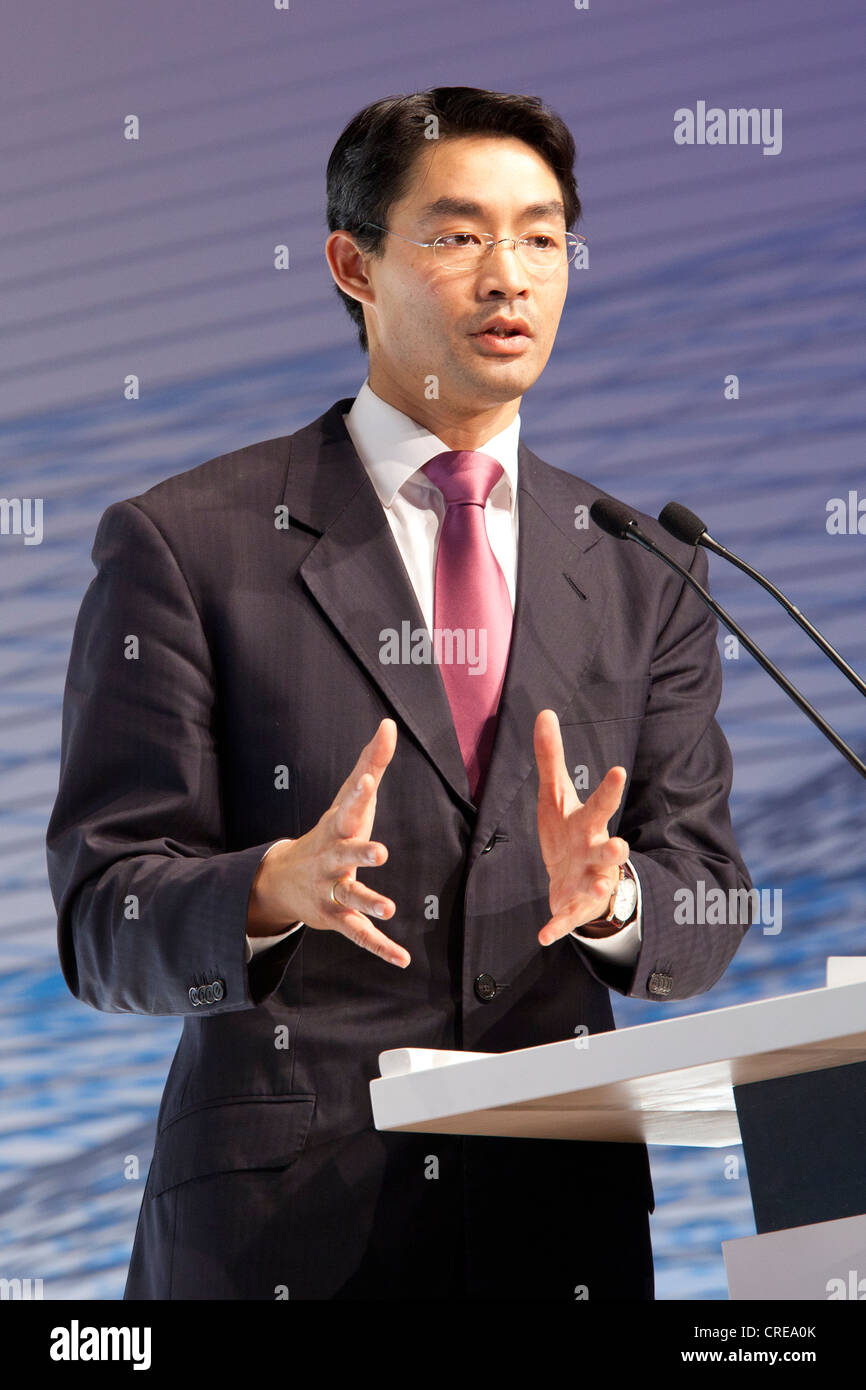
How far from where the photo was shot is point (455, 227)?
1.98 meters

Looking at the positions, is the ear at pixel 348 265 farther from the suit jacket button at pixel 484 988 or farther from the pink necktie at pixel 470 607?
the suit jacket button at pixel 484 988

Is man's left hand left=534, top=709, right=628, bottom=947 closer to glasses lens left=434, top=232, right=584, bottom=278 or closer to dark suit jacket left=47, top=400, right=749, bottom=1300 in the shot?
dark suit jacket left=47, top=400, right=749, bottom=1300

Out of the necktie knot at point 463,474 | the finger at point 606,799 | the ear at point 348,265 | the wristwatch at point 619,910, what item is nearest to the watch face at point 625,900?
the wristwatch at point 619,910

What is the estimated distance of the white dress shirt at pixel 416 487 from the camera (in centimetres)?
197

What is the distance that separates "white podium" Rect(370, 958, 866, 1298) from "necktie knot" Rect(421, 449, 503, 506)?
32.3 inches

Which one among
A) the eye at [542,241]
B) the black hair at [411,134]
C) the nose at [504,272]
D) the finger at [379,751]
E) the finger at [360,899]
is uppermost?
the black hair at [411,134]

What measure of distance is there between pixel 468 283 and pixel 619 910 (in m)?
0.80

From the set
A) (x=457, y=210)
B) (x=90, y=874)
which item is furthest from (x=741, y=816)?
(x=90, y=874)

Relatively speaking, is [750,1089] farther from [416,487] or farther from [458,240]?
[458,240]

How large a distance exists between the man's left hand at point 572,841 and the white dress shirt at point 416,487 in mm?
323

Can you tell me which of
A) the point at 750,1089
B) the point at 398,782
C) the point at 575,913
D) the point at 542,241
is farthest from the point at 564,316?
the point at 750,1089

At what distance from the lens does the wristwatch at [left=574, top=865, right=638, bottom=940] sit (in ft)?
5.43

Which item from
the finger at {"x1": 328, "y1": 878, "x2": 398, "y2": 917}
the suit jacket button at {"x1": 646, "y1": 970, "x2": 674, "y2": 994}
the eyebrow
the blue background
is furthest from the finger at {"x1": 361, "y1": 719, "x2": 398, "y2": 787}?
the blue background
